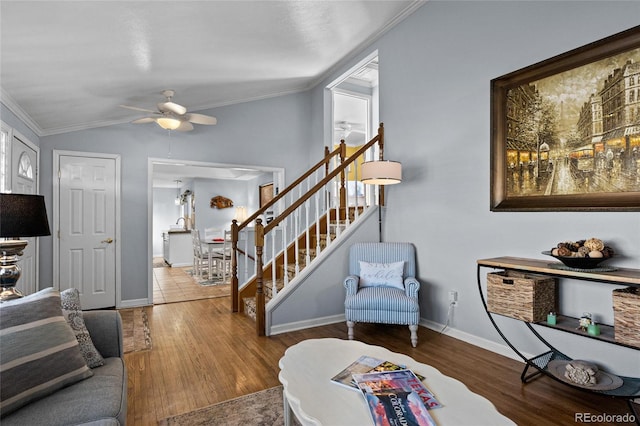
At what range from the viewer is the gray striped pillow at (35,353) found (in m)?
1.28

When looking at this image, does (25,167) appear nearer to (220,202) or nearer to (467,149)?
(467,149)

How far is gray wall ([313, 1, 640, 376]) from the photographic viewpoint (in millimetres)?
2363

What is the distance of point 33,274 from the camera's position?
4012 mm

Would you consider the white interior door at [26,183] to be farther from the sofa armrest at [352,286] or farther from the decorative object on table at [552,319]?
the decorative object on table at [552,319]

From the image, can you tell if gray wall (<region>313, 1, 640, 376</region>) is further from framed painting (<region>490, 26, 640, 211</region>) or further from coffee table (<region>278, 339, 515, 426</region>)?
coffee table (<region>278, 339, 515, 426</region>)

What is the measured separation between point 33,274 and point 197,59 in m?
3.22

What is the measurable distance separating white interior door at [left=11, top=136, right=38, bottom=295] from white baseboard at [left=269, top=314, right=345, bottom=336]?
8.61 feet

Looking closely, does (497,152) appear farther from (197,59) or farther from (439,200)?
(197,59)

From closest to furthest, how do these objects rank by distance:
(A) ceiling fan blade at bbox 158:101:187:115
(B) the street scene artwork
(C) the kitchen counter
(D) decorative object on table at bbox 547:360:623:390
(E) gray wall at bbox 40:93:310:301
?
(D) decorative object on table at bbox 547:360:623:390
(B) the street scene artwork
(A) ceiling fan blade at bbox 158:101:187:115
(E) gray wall at bbox 40:93:310:301
(C) the kitchen counter

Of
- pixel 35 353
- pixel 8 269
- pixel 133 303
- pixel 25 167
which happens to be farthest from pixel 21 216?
pixel 133 303

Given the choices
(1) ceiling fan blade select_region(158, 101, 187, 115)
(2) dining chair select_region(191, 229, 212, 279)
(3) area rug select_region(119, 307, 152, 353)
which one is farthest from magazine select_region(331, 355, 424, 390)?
(2) dining chair select_region(191, 229, 212, 279)

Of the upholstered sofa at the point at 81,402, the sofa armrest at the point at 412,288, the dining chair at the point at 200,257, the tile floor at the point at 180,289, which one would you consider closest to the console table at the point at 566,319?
the sofa armrest at the point at 412,288

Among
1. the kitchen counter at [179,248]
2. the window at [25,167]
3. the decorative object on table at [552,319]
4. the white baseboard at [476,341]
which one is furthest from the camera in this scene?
the kitchen counter at [179,248]

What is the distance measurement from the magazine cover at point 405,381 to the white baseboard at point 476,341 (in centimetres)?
168
